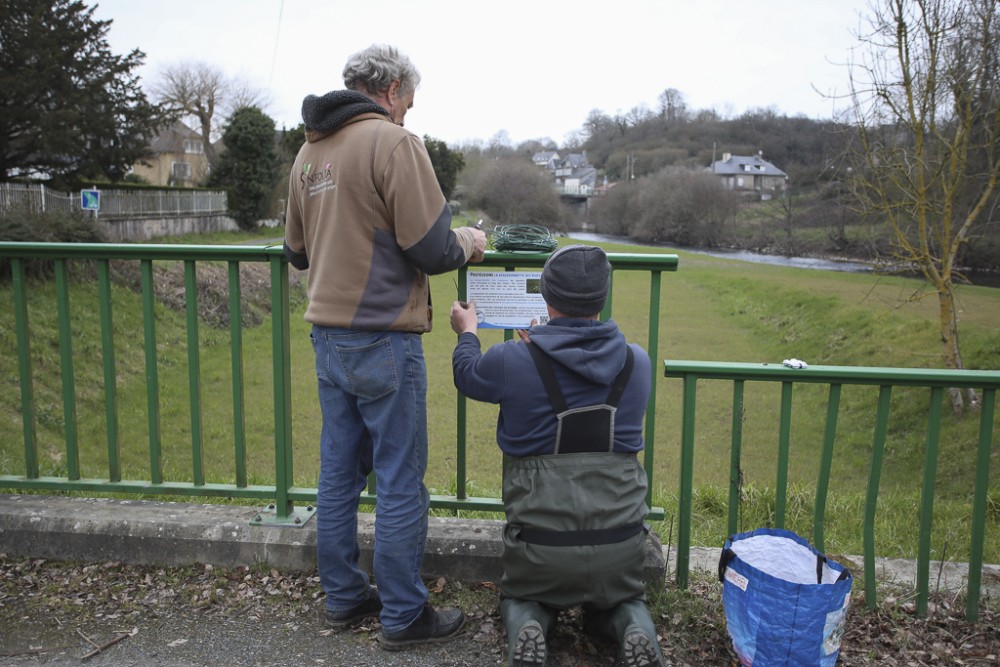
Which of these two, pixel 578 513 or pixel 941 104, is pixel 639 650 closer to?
pixel 578 513

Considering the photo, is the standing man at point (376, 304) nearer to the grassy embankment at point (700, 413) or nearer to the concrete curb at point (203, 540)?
the concrete curb at point (203, 540)

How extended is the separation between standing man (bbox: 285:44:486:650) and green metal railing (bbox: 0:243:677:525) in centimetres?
46

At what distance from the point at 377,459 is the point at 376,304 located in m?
0.56

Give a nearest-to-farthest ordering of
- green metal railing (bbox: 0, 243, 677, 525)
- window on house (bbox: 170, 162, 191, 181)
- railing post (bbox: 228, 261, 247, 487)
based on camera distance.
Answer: green metal railing (bbox: 0, 243, 677, 525), railing post (bbox: 228, 261, 247, 487), window on house (bbox: 170, 162, 191, 181)

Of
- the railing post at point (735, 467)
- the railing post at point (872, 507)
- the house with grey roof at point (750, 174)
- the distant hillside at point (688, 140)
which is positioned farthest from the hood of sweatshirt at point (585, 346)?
the distant hillside at point (688, 140)

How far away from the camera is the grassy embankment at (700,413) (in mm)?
6152

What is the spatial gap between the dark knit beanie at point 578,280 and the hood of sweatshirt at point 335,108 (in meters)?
0.81

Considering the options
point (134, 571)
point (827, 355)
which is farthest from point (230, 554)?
point (827, 355)

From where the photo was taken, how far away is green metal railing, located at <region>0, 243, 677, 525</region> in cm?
321

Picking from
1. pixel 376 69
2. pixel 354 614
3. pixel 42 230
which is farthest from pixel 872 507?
pixel 42 230

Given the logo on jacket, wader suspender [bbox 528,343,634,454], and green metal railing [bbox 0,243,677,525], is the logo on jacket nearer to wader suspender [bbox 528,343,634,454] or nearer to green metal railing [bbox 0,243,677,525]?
green metal railing [bbox 0,243,677,525]

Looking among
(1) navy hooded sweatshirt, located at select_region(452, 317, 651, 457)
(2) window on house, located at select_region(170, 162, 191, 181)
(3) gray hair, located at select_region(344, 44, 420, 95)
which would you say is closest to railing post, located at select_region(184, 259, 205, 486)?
(3) gray hair, located at select_region(344, 44, 420, 95)

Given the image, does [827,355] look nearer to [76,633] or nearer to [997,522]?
[997,522]

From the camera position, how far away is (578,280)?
8.46 ft
